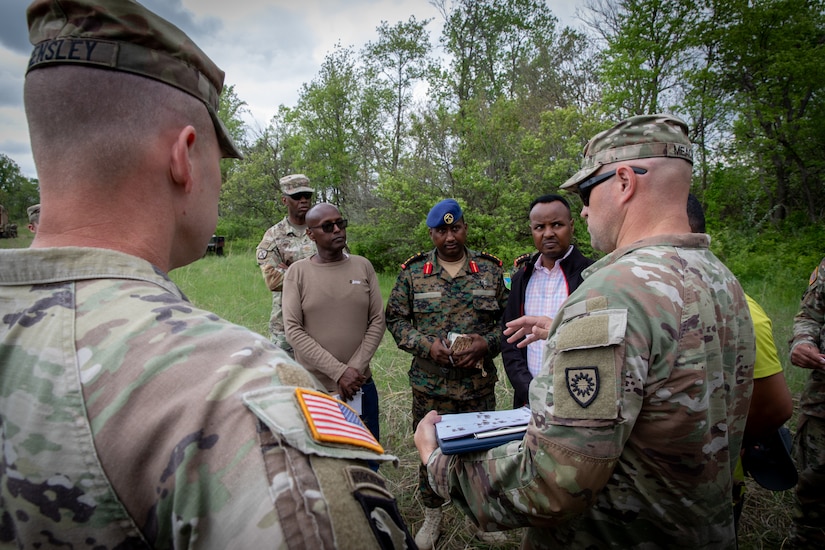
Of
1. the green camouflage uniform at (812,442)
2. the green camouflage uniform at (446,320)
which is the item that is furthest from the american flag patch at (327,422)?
the green camouflage uniform at (812,442)

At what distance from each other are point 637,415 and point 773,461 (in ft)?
4.81

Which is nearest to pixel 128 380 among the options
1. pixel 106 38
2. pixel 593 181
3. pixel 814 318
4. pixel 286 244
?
pixel 106 38

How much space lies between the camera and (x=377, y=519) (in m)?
0.63

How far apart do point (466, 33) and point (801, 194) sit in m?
11.4

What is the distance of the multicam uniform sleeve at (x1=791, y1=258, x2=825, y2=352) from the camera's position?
9.18ft

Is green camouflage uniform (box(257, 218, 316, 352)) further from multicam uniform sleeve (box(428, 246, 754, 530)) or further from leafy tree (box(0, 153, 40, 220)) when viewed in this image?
leafy tree (box(0, 153, 40, 220))

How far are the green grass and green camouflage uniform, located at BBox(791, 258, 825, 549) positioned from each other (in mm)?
214

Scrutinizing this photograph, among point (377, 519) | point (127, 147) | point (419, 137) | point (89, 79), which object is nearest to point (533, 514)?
point (377, 519)

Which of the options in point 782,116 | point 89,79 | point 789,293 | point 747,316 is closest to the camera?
point 89,79

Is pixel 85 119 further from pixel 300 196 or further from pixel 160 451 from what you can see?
pixel 300 196

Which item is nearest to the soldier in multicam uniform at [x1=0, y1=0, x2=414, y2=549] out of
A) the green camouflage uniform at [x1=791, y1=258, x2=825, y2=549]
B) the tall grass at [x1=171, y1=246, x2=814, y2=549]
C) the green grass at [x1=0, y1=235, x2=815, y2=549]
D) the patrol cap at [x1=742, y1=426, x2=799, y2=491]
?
the patrol cap at [x1=742, y1=426, x2=799, y2=491]

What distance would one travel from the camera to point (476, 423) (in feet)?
5.13

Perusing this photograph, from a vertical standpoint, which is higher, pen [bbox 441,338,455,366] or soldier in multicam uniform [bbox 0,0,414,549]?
soldier in multicam uniform [bbox 0,0,414,549]

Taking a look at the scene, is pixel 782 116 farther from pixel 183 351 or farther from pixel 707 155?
pixel 183 351
